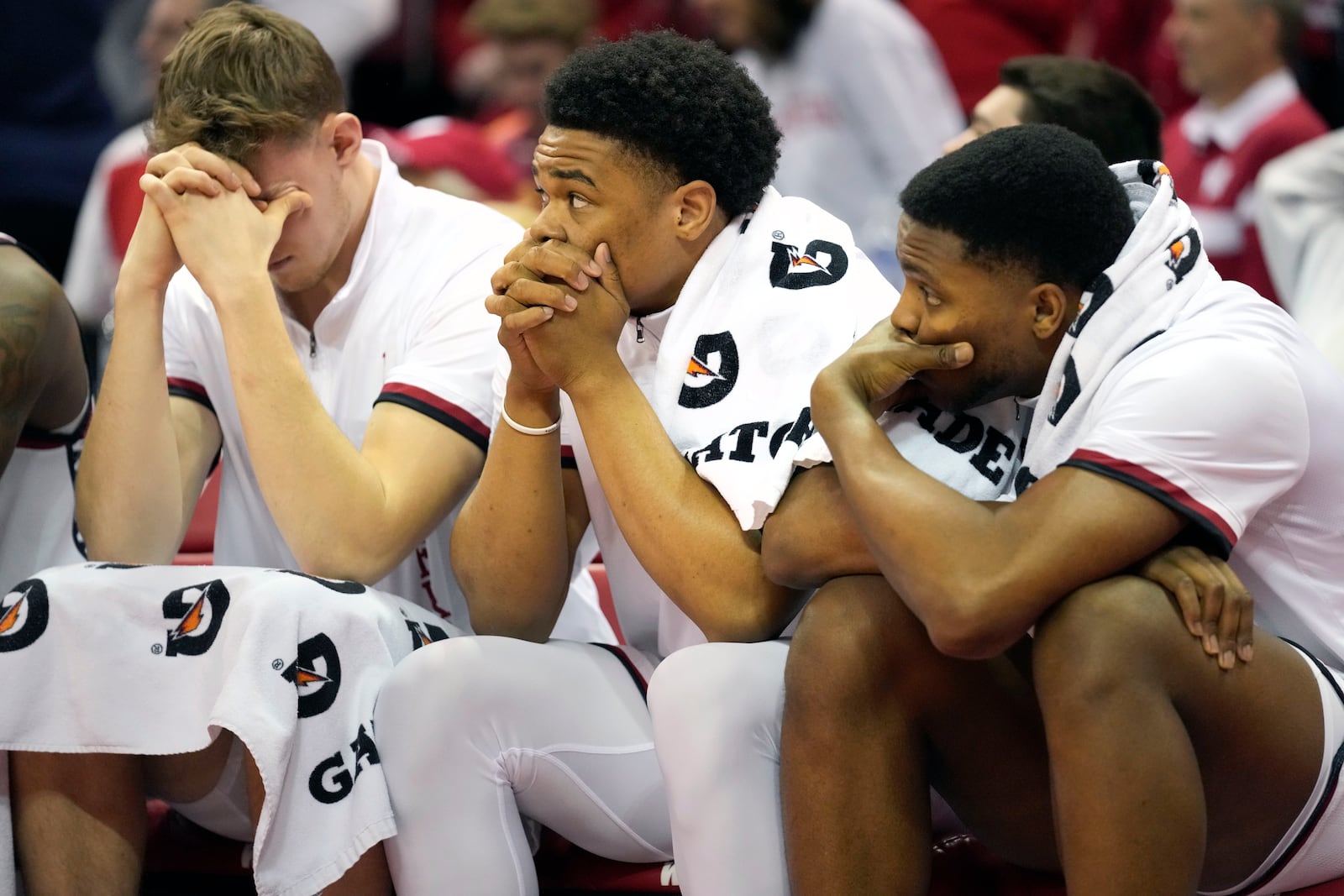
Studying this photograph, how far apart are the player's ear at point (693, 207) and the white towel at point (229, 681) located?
58cm

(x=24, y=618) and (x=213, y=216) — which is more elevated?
(x=213, y=216)

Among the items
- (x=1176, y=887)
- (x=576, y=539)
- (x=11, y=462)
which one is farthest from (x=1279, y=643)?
(x=11, y=462)

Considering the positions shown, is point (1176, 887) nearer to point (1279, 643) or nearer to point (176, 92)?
point (1279, 643)

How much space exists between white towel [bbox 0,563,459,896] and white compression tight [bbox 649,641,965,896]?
1.16 feet

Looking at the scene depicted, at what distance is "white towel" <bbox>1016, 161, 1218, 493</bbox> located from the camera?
1.68m

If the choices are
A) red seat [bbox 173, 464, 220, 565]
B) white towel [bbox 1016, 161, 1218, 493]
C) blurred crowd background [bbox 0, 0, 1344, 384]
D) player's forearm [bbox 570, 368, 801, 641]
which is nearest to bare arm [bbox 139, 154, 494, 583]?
player's forearm [bbox 570, 368, 801, 641]

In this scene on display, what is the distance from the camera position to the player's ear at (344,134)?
2.26 m

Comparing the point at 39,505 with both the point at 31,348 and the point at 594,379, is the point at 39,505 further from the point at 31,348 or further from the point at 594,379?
the point at 594,379

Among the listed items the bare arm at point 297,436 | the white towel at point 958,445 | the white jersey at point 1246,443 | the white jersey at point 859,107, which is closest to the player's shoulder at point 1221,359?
the white jersey at point 1246,443

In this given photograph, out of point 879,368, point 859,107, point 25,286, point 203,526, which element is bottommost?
point 203,526

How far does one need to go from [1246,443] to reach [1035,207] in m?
0.32

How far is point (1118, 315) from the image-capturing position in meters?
1.69

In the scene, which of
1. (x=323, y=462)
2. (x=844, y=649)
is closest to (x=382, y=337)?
(x=323, y=462)

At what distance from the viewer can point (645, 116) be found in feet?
6.37
